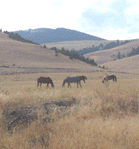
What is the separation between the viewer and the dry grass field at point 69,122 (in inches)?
205

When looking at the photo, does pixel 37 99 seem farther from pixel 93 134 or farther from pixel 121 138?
pixel 121 138

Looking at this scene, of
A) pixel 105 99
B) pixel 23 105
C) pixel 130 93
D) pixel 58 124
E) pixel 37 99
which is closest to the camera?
pixel 58 124

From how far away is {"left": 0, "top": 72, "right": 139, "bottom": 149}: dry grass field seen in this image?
17.1 feet

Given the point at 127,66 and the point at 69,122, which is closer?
the point at 69,122

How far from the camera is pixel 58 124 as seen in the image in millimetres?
6258

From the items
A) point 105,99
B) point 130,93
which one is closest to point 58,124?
point 105,99

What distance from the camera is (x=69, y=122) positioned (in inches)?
249

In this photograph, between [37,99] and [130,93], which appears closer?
[37,99]

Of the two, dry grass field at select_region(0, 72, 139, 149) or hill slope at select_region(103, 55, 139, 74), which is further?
hill slope at select_region(103, 55, 139, 74)

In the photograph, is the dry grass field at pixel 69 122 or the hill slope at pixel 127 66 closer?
the dry grass field at pixel 69 122

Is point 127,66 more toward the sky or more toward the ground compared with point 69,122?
more toward the sky

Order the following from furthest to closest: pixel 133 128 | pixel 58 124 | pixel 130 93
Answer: pixel 130 93
pixel 58 124
pixel 133 128

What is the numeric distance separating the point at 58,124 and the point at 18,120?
1423 millimetres

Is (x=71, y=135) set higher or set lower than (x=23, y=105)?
lower
